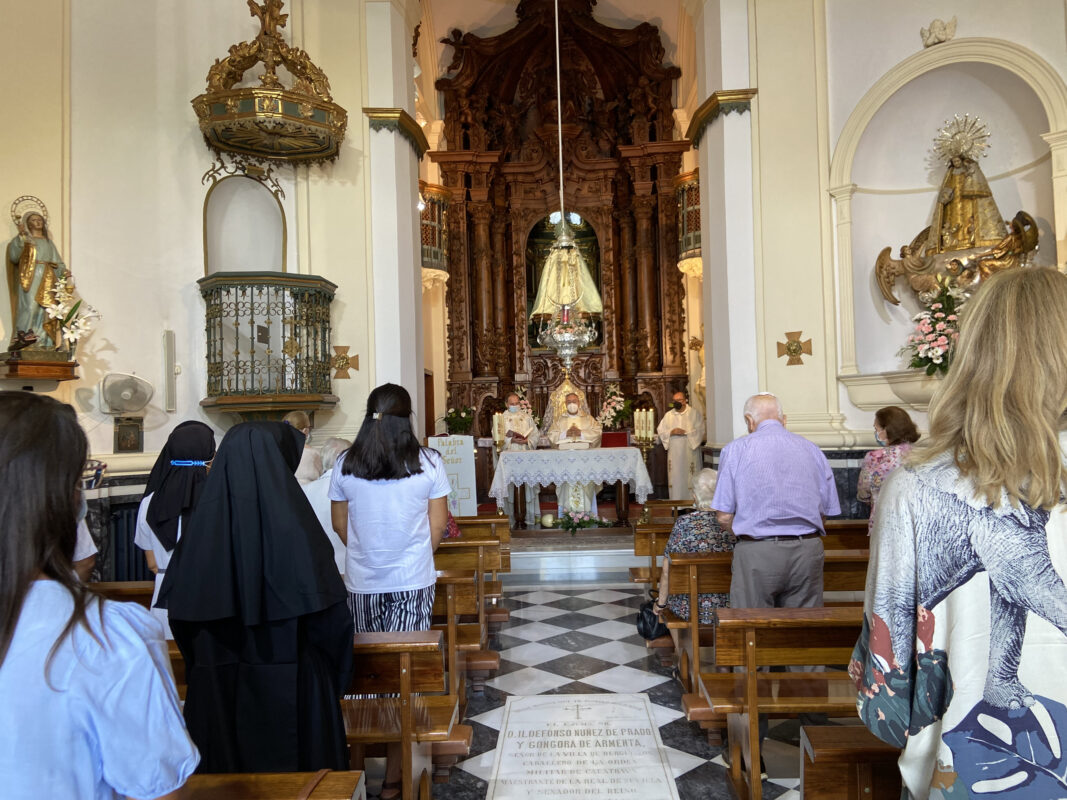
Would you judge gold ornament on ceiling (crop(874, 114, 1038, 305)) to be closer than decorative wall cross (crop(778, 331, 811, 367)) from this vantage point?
Yes

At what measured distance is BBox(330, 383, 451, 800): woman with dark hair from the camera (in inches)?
138

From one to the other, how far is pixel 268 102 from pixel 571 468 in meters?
4.98

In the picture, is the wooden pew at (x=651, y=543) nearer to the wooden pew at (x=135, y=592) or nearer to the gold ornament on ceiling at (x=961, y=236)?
the wooden pew at (x=135, y=592)

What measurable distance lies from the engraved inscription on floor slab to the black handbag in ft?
1.77

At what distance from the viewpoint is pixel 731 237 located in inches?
332

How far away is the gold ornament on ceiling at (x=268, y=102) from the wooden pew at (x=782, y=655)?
6.25m

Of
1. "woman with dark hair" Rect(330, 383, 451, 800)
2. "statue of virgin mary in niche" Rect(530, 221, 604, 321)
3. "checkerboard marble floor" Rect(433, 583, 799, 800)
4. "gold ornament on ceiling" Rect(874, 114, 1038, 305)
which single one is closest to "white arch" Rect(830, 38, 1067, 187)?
"gold ornament on ceiling" Rect(874, 114, 1038, 305)

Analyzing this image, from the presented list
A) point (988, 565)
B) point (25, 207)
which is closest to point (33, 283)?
point (25, 207)

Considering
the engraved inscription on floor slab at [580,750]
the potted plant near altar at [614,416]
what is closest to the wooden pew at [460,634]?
the engraved inscription on floor slab at [580,750]

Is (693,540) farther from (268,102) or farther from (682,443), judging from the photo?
(682,443)

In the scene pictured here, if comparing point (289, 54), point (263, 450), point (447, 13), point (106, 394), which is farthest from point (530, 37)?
point (263, 450)

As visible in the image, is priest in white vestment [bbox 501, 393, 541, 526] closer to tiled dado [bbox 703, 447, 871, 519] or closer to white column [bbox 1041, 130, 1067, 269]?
tiled dado [bbox 703, 447, 871, 519]

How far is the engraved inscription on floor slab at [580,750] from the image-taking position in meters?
3.61

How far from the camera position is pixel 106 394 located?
24.1 ft
